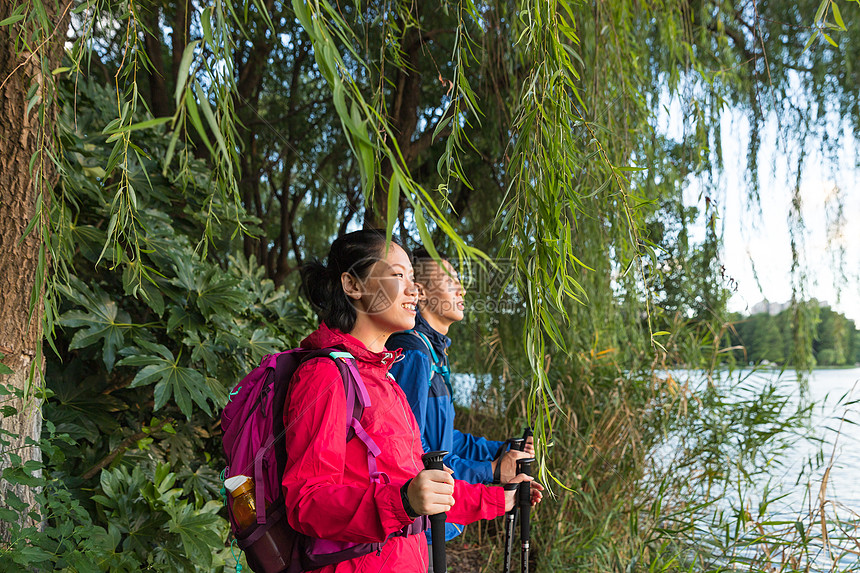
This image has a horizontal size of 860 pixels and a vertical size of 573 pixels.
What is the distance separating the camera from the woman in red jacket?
3.25 ft

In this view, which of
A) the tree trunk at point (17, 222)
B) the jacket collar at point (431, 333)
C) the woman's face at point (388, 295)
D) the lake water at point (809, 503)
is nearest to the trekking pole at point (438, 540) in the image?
the woman's face at point (388, 295)

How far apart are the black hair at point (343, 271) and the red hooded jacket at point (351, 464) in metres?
0.09

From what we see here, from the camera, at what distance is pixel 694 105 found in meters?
2.07

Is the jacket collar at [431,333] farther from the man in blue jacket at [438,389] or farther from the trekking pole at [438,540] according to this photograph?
the trekking pole at [438,540]

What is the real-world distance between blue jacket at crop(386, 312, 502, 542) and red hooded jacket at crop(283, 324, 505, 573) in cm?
26

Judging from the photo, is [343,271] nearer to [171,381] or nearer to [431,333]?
[431,333]

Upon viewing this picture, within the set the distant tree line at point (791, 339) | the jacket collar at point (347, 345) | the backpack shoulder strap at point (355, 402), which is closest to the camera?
the backpack shoulder strap at point (355, 402)

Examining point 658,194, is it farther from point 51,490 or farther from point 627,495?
point 51,490

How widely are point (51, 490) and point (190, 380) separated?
1.57 ft

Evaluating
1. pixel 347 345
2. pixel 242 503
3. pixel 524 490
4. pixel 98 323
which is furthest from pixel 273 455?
pixel 98 323

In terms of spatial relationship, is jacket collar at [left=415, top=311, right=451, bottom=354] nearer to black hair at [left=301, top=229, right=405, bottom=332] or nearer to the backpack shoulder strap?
black hair at [left=301, top=229, right=405, bottom=332]

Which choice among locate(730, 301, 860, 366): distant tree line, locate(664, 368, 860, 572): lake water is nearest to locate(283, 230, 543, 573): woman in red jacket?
locate(664, 368, 860, 572): lake water

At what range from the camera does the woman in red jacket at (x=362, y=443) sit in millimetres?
992

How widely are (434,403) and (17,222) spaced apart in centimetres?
122
